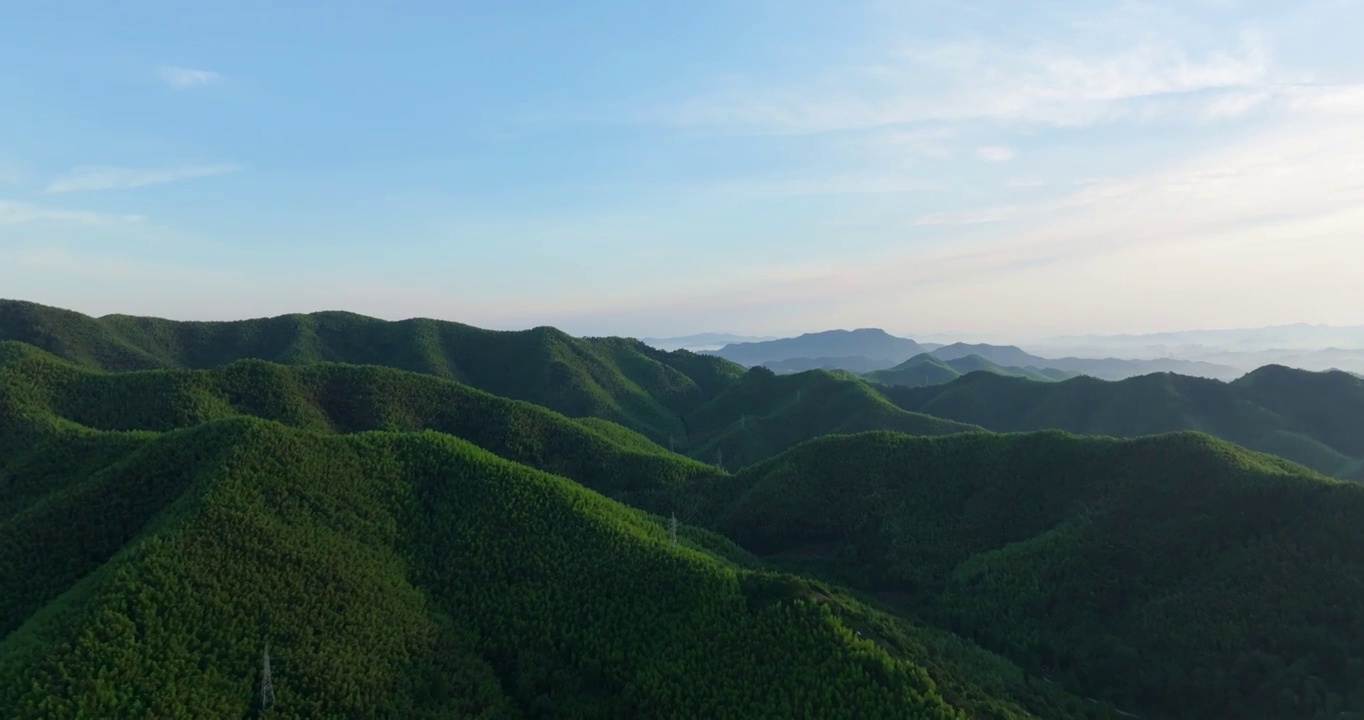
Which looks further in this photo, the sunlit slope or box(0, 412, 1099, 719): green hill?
the sunlit slope

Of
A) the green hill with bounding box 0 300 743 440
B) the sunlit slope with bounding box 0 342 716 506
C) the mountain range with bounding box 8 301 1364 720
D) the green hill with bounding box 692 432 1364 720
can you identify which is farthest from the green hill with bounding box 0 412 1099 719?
the green hill with bounding box 0 300 743 440

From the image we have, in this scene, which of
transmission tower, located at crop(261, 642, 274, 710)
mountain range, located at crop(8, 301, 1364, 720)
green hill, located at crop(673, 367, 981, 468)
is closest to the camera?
transmission tower, located at crop(261, 642, 274, 710)

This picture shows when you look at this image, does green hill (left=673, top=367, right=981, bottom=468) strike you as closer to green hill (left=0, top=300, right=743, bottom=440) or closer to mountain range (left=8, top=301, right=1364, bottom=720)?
green hill (left=0, top=300, right=743, bottom=440)

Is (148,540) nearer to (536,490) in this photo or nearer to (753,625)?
(536,490)

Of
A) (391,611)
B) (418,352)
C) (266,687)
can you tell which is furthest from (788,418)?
(266,687)

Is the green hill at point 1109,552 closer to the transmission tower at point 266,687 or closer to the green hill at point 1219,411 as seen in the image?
the transmission tower at point 266,687

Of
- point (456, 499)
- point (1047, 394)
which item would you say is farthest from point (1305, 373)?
point (456, 499)

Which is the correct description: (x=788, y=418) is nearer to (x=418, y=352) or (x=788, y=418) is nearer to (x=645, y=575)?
(x=418, y=352)
